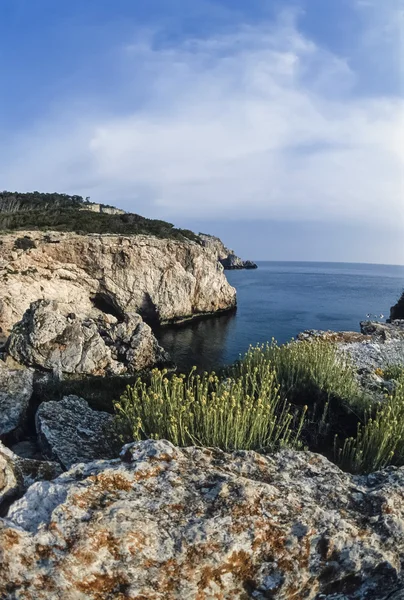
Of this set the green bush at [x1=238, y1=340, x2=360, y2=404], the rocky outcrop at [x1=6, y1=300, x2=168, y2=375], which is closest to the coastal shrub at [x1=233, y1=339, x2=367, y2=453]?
the green bush at [x1=238, y1=340, x2=360, y2=404]

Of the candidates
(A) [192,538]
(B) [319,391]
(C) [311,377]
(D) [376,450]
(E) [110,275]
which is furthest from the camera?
(E) [110,275]

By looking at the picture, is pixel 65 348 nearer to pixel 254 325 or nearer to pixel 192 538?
pixel 192 538

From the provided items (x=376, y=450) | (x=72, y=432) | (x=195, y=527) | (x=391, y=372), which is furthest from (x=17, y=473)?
(x=391, y=372)

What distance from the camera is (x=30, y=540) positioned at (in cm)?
249

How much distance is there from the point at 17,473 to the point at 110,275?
116 feet

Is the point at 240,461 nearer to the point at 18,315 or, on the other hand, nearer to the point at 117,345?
the point at 117,345

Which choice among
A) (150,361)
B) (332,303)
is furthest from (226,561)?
(332,303)

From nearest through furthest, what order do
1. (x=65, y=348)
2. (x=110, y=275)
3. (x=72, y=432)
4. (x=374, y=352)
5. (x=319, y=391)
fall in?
(x=72, y=432)
(x=319, y=391)
(x=374, y=352)
(x=65, y=348)
(x=110, y=275)

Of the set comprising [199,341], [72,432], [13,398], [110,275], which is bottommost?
[199,341]

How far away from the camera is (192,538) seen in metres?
2.58

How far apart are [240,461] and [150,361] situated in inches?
701

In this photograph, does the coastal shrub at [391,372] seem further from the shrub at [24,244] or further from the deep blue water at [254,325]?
the shrub at [24,244]

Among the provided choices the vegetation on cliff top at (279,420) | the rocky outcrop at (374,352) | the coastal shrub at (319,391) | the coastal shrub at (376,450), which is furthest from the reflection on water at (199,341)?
the coastal shrub at (376,450)

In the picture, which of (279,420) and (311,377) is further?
(311,377)
